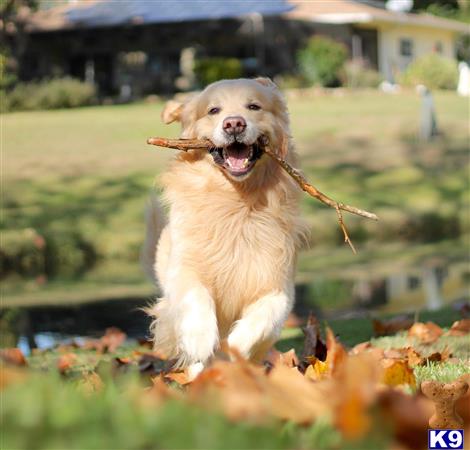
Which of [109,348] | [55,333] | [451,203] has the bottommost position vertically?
[451,203]

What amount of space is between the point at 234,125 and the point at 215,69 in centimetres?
3438

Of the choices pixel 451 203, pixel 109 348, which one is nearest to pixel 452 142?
pixel 451 203

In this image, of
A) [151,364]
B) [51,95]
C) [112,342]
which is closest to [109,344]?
[112,342]

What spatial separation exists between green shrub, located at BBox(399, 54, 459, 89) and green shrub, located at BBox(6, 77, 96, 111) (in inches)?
544

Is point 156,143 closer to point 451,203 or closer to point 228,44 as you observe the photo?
point 451,203

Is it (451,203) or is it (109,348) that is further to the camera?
(451,203)

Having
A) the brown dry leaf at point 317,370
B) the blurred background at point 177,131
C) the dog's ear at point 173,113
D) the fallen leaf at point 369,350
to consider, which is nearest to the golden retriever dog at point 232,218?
the dog's ear at point 173,113

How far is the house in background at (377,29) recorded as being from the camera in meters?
42.7

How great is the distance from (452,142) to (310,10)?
57.4 ft

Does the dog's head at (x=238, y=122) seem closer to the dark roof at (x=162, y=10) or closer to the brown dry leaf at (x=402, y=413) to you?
the brown dry leaf at (x=402, y=413)

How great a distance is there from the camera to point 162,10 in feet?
138

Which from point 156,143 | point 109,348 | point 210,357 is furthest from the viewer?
point 109,348

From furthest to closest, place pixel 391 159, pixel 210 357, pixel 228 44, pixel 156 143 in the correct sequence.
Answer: pixel 228 44
pixel 391 159
pixel 156 143
pixel 210 357

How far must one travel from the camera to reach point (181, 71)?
41594 mm
